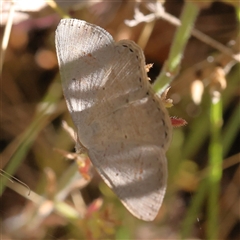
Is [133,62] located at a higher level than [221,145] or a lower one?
higher

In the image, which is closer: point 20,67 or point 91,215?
point 91,215

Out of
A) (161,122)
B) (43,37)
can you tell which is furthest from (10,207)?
(161,122)

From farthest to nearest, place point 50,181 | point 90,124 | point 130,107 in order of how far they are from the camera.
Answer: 1. point 50,181
2. point 90,124
3. point 130,107

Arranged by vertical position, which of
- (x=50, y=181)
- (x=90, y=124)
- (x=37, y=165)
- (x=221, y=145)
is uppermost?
(x=90, y=124)

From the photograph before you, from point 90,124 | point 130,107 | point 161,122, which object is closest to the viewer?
point 161,122

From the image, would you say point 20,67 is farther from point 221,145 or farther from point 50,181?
point 221,145

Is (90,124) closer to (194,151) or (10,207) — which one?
(194,151)
